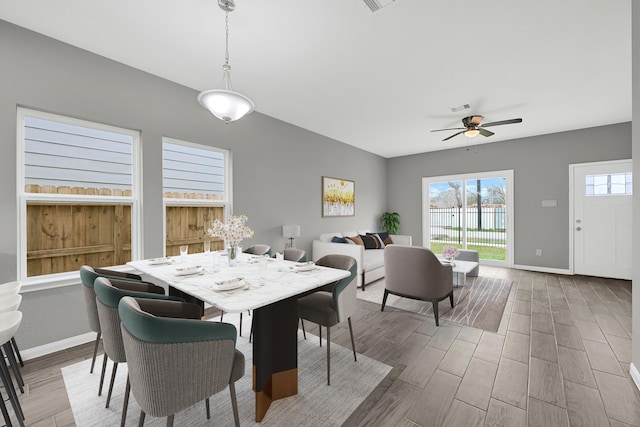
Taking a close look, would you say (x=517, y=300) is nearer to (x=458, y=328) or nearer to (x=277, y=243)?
(x=458, y=328)

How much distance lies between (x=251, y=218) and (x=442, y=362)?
3.04m

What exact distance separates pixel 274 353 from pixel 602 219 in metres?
6.43

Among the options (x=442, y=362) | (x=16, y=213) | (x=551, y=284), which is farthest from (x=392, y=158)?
(x=16, y=213)

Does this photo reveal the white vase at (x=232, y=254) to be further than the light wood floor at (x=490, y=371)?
Yes

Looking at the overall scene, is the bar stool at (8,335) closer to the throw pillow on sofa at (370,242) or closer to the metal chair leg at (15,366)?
the metal chair leg at (15,366)

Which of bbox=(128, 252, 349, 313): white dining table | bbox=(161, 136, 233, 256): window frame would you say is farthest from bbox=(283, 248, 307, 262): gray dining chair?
bbox=(161, 136, 233, 256): window frame

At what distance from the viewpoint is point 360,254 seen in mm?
4328

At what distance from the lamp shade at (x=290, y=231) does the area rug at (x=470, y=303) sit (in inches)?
55.4

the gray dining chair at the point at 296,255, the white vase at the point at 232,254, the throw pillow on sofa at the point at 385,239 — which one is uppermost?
the white vase at the point at 232,254

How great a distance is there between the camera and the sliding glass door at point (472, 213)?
604 cm

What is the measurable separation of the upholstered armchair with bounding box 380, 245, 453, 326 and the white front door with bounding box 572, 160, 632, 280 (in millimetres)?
3939

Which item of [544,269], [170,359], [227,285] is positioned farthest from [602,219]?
[170,359]

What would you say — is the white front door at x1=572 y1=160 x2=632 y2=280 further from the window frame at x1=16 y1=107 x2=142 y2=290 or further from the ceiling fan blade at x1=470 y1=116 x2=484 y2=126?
the window frame at x1=16 y1=107 x2=142 y2=290

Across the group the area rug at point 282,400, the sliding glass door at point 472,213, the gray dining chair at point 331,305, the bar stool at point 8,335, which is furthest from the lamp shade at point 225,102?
the sliding glass door at point 472,213
